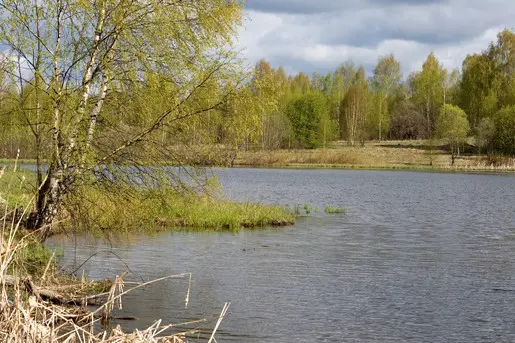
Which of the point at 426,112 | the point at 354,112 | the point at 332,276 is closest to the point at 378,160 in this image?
the point at 354,112

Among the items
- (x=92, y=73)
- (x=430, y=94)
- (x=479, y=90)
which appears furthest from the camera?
(x=430, y=94)

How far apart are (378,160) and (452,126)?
1093 cm

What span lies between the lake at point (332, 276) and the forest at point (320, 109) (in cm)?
384

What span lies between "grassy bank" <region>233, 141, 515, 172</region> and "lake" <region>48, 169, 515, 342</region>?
54.1 metres

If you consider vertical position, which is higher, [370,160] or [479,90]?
[479,90]

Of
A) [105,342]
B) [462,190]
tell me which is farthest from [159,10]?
[462,190]

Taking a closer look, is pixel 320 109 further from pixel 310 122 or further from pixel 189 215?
pixel 189 215

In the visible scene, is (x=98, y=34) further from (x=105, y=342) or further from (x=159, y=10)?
(x=105, y=342)

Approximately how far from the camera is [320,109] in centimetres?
10412

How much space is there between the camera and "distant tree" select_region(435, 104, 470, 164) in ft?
290

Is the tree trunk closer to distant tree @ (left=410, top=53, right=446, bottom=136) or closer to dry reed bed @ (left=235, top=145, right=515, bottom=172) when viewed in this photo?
dry reed bed @ (left=235, top=145, right=515, bottom=172)

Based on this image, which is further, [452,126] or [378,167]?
[378,167]

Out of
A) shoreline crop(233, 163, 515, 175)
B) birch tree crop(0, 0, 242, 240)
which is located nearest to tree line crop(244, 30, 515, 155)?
shoreline crop(233, 163, 515, 175)

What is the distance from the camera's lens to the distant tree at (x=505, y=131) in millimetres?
87688
